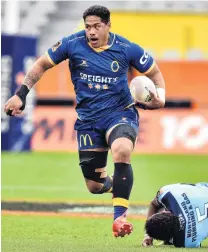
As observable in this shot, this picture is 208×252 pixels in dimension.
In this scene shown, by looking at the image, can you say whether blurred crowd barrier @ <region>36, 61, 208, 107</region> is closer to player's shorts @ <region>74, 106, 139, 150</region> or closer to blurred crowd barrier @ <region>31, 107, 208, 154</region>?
blurred crowd barrier @ <region>31, 107, 208, 154</region>

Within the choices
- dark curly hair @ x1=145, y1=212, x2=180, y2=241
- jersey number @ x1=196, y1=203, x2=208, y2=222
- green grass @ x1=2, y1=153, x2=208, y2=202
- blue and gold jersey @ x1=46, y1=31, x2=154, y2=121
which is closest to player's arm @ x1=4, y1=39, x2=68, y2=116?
blue and gold jersey @ x1=46, y1=31, x2=154, y2=121

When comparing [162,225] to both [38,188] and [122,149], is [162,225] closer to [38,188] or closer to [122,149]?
[122,149]

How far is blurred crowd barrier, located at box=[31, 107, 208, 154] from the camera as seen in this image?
2355 centimetres

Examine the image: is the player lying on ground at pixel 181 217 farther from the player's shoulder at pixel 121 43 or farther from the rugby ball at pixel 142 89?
the player's shoulder at pixel 121 43

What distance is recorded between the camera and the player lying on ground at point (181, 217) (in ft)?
28.9

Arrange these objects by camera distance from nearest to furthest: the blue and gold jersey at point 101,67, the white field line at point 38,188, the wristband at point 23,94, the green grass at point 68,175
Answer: the wristband at point 23,94 < the blue and gold jersey at point 101,67 < the green grass at point 68,175 < the white field line at point 38,188

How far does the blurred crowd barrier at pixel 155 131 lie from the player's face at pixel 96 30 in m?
13.4

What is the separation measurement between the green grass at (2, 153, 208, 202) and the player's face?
17.7ft

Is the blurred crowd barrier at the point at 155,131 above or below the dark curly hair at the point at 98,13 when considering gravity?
below

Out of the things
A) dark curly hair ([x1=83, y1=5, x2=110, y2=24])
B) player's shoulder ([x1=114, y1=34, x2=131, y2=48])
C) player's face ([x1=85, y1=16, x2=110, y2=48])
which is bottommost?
player's shoulder ([x1=114, y1=34, x2=131, y2=48])

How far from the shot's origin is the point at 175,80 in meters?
25.7

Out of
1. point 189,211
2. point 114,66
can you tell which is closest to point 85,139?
point 114,66

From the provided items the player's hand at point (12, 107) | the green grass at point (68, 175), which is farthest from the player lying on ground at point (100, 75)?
the green grass at point (68, 175)

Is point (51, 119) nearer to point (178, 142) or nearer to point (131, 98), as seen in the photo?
point (178, 142)
